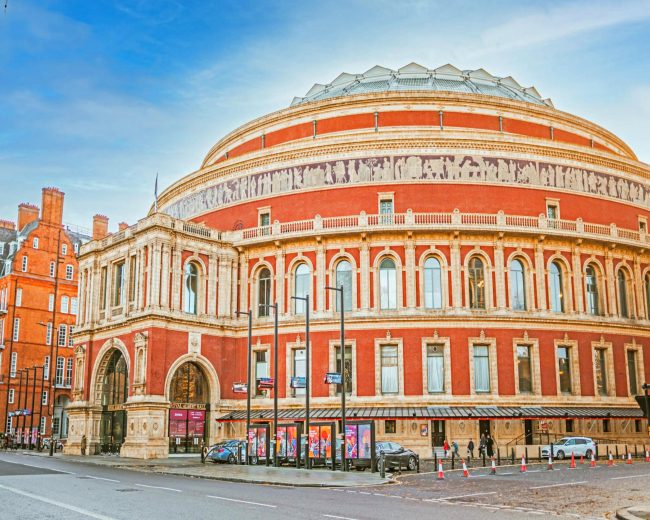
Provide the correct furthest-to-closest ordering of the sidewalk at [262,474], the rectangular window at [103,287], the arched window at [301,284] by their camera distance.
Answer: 1. the rectangular window at [103,287]
2. the arched window at [301,284]
3. the sidewalk at [262,474]

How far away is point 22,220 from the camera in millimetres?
85812

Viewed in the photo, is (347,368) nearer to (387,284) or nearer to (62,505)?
(387,284)

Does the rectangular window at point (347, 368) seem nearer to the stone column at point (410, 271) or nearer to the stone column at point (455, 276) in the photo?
the stone column at point (410, 271)

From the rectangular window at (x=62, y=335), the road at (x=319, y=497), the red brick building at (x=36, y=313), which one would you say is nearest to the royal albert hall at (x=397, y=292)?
the road at (x=319, y=497)

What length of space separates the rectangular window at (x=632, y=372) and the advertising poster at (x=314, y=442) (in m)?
24.1

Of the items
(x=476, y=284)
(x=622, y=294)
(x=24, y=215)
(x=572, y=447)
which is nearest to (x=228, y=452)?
(x=476, y=284)

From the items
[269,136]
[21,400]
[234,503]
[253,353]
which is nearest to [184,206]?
[269,136]

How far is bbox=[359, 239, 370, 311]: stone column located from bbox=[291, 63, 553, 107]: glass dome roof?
54.9 feet

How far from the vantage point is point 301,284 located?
49594 millimetres

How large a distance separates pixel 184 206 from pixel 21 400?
34.7 m

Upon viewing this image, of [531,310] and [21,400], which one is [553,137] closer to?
[531,310]

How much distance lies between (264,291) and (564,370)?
20.3 metres

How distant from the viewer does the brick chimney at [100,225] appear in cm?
8124

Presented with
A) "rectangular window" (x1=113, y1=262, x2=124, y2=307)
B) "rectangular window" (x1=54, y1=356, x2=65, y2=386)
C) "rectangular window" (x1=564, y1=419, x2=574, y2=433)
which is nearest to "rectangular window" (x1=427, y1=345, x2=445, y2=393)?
"rectangular window" (x1=564, y1=419, x2=574, y2=433)
